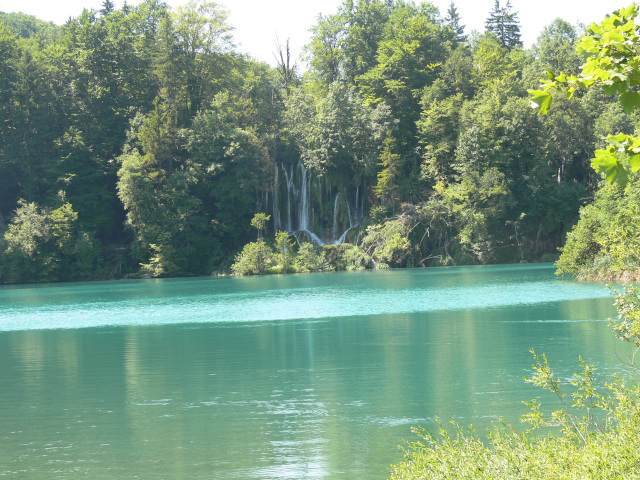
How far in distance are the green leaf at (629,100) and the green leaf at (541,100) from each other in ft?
1.24

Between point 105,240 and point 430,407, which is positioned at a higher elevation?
point 105,240

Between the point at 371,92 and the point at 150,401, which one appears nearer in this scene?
the point at 150,401

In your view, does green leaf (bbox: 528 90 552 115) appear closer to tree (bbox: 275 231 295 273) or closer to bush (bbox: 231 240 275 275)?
bush (bbox: 231 240 275 275)

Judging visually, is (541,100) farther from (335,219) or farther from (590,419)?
(335,219)

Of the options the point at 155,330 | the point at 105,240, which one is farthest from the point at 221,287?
the point at 105,240

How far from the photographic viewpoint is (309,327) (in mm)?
22797

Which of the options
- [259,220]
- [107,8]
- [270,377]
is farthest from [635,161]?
[107,8]

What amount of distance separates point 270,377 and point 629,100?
12.2 m

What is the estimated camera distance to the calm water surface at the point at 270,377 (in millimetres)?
9523

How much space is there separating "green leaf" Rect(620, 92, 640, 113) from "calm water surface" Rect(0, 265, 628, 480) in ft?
19.3

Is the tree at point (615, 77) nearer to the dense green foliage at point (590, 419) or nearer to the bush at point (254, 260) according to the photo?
the dense green foliage at point (590, 419)

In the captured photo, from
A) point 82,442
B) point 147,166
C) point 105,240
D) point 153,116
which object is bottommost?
point 82,442

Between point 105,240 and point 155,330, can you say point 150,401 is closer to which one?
point 155,330

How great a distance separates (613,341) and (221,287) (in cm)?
2980
